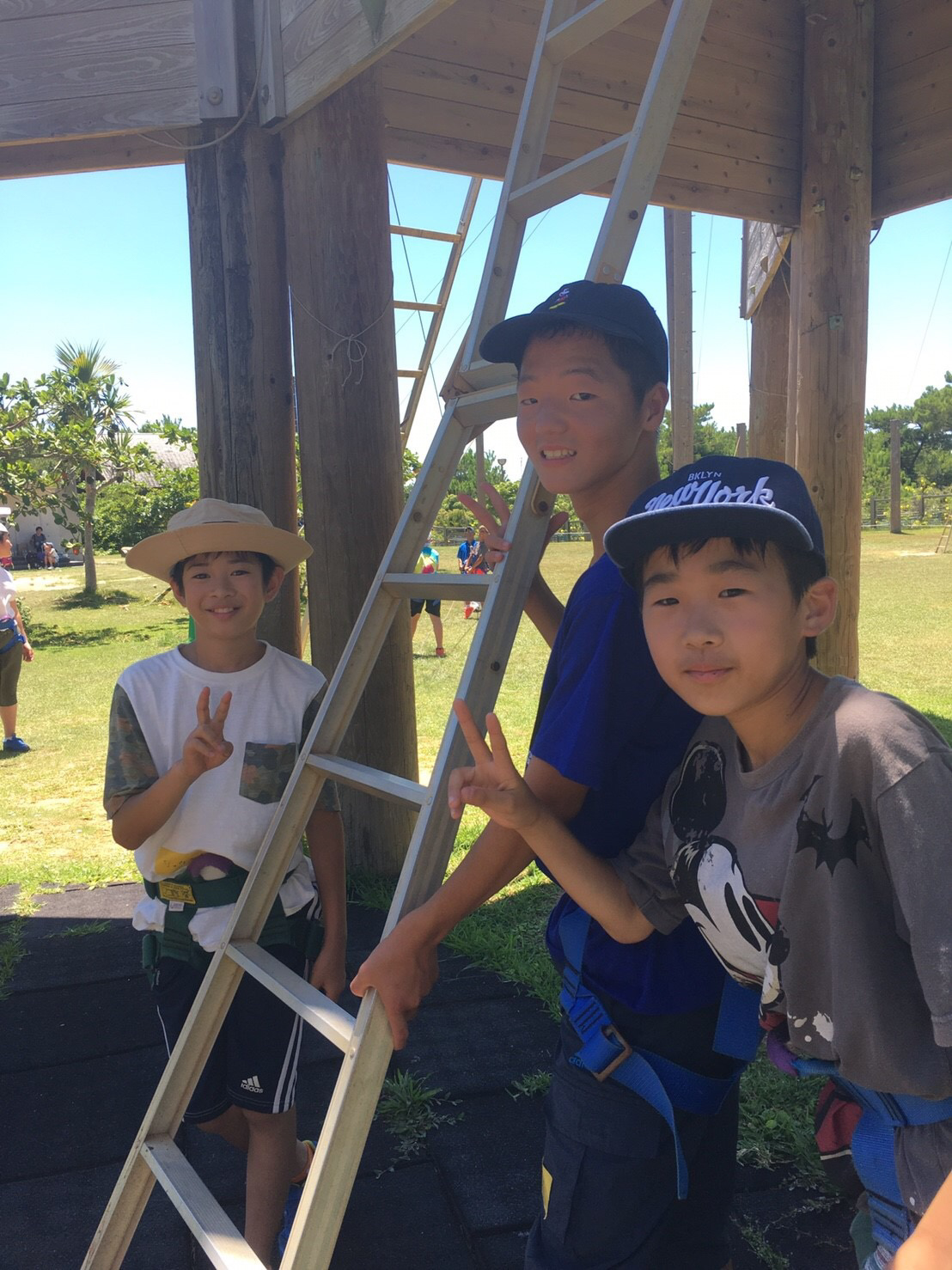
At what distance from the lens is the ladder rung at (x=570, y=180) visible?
2.13m

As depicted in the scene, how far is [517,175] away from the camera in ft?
7.70

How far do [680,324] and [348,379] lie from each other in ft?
18.6

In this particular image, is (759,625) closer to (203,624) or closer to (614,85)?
(203,624)

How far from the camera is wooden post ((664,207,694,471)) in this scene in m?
8.66

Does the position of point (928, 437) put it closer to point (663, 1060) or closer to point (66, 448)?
point (66, 448)

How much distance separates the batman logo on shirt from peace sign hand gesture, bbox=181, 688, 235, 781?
116 centimetres

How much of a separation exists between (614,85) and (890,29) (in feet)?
4.69

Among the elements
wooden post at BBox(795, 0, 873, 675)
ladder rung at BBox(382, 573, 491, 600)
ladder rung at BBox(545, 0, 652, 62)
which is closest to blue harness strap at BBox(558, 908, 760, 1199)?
ladder rung at BBox(382, 573, 491, 600)

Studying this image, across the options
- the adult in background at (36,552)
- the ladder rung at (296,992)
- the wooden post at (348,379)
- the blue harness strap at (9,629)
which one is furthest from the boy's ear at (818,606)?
the adult in background at (36,552)

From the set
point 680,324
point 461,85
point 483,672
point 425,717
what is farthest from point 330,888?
point 680,324

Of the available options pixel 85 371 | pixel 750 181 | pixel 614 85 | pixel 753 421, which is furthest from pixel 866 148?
pixel 85 371

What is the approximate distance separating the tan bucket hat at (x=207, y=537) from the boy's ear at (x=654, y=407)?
91 centimetres

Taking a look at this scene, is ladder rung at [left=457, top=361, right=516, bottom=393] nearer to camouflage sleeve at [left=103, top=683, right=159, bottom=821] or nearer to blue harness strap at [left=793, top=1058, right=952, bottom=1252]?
camouflage sleeve at [left=103, top=683, right=159, bottom=821]

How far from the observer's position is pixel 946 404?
6400 centimetres
